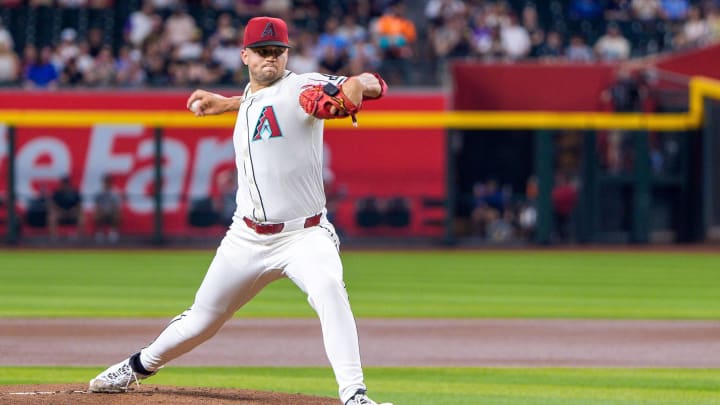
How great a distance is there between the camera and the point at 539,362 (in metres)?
9.05

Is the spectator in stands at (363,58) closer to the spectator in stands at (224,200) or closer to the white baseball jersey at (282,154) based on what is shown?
the spectator in stands at (224,200)

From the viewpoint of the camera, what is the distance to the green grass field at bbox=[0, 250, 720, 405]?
25.4 ft

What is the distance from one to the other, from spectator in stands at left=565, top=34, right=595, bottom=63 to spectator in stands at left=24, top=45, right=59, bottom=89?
917cm

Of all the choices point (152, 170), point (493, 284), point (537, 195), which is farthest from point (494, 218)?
point (493, 284)

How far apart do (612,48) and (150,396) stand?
18.7 m

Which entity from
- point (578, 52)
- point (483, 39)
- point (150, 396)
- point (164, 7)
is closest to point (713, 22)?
point (578, 52)

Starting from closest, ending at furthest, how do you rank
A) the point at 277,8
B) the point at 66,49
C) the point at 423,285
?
the point at 423,285 → the point at 66,49 → the point at 277,8

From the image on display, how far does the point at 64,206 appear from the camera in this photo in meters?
22.5

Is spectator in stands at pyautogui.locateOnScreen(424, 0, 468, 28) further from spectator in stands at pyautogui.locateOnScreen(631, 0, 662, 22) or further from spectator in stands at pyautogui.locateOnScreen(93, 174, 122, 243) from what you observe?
spectator in stands at pyautogui.locateOnScreen(93, 174, 122, 243)

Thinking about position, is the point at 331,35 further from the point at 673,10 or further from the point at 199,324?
the point at 199,324

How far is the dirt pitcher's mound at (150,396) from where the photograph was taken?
634cm

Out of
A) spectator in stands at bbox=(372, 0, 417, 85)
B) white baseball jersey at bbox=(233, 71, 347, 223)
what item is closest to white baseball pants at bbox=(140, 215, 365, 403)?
white baseball jersey at bbox=(233, 71, 347, 223)

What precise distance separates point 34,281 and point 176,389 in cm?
940

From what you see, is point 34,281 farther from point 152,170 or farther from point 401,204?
point 401,204
